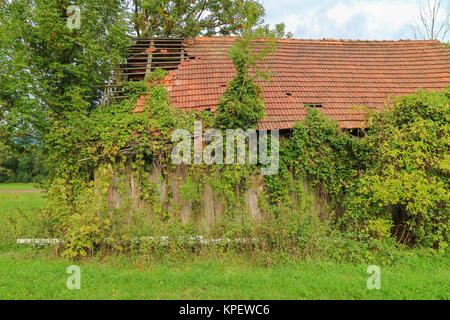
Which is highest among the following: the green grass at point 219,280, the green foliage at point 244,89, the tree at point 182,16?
the tree at point 182,16

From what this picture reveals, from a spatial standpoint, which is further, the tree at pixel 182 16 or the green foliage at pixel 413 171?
the tree at pixel 182 16

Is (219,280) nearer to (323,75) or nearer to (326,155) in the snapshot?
(326,155)

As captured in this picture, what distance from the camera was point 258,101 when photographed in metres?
5.80

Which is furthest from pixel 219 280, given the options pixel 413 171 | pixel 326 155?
pixel 413 171

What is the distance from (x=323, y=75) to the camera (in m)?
8.23

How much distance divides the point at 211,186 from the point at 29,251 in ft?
14.4

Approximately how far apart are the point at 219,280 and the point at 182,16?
12697 mm

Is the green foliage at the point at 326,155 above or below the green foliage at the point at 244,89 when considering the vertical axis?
below

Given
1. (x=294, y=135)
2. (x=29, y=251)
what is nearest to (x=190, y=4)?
(x=294, y=135)

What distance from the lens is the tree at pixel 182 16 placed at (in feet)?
36.6

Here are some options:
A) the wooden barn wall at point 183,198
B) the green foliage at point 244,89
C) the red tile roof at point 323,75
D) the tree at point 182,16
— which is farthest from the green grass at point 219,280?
the tree at point 182,16

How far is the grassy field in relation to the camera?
12.1 feet

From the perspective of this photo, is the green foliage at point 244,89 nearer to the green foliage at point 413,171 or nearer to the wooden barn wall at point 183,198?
the wooden barn wall at point 183,198
